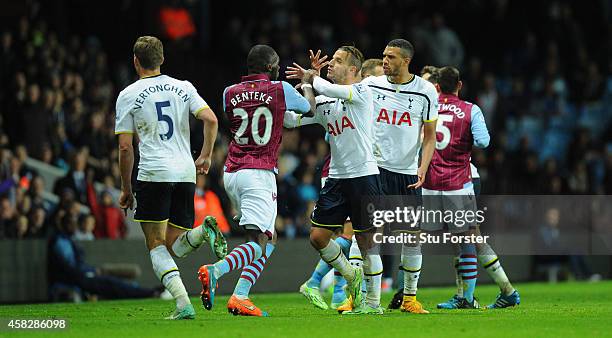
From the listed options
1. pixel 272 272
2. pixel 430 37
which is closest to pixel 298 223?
pixel 272 272

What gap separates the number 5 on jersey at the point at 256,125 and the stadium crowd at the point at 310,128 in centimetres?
355

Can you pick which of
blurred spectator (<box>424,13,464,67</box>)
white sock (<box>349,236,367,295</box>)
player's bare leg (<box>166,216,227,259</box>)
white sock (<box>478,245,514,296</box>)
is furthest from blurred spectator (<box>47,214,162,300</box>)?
blurred spectator (<box>424,13,464,67</box>)

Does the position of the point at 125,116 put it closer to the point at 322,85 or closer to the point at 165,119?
the point at 165,119

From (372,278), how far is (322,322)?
4.02 feet

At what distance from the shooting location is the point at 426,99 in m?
12.7

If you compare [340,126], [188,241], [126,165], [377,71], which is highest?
[377,71]

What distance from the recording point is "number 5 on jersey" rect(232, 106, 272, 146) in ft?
39.2

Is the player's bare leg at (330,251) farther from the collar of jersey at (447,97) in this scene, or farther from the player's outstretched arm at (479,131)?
the collar of jersey at (447,97)

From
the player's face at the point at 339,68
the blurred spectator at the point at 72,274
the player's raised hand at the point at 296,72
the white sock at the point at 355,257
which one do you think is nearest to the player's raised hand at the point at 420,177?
the player's face at the point at 339,68

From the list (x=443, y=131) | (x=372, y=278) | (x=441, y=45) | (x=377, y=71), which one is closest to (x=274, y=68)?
(x=372, y=278)

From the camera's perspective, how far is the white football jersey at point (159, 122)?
11312mm

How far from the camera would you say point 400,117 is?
1288 centimetres

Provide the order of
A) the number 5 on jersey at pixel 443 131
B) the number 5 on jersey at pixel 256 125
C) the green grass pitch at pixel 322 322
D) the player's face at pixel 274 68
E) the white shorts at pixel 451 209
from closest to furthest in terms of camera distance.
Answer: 1. the green grass pitch at pixel 322 322
2. the number 5 on jersey at pixel 256 125
3. the player's face at pixel 274 68
4. the white shorts at pixel 451 209
5. the number 5 on jersey at pixel 443 131

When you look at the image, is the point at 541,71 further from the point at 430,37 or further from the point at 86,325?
the point at 86,325
